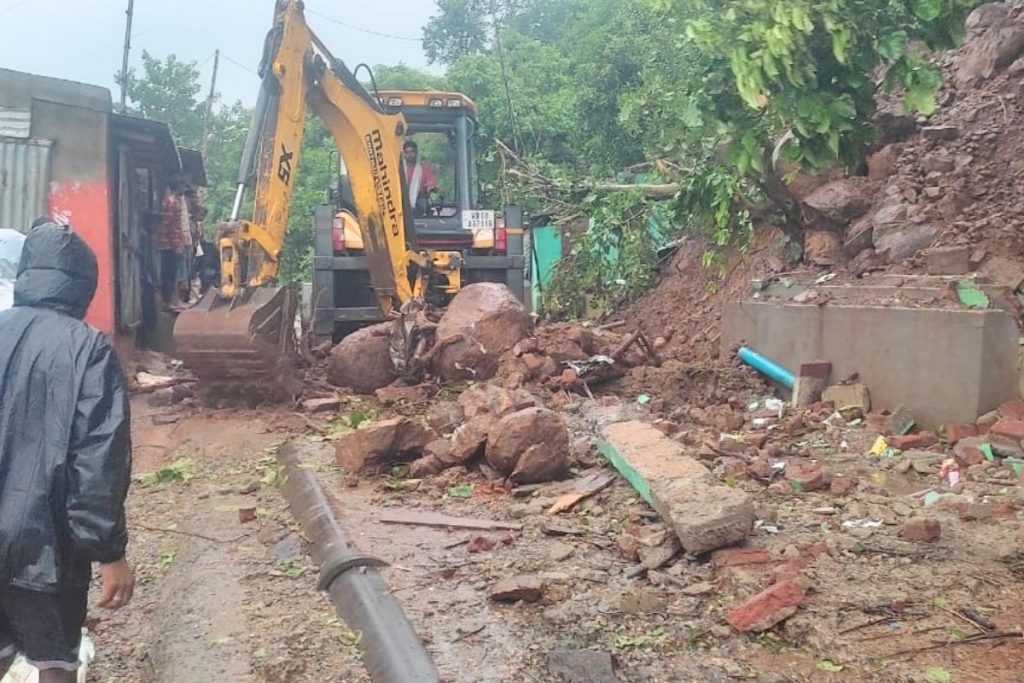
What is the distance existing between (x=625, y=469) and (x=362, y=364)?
4054 mm

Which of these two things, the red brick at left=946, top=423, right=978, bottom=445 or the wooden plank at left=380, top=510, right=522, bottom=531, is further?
the red brick at left=946, top=423, right=978, bottom=445

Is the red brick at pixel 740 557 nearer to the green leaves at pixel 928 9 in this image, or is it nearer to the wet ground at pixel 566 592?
the wet ground at pixel 566 592

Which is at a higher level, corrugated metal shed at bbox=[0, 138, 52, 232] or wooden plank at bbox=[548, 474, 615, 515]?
corrugated metal shed at bbox=[0, 138, 52, 232]

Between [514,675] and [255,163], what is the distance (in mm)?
6015

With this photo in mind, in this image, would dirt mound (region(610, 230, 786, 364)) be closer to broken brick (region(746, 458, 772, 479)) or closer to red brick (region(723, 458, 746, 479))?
red brick (region(723, 458, 746, 479))

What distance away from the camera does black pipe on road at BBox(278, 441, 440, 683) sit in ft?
11.4

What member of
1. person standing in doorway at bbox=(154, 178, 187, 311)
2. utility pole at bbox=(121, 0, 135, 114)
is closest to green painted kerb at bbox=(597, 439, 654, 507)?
person standing in doorway at bbox=(154, 178, 187, 311)

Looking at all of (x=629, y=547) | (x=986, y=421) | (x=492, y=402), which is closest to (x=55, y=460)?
(x=629, y=547)

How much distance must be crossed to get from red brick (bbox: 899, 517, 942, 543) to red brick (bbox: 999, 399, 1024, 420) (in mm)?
2072

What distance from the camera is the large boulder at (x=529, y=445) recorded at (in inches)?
226

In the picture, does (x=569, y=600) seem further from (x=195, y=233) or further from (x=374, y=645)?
(x=195, y=233)

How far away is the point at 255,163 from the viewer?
A: 8258 mm

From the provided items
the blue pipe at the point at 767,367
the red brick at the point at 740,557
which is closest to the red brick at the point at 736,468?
the red brick at the point at 740,557

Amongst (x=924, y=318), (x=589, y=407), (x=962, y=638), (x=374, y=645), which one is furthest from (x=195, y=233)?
(x=962, y=638)
